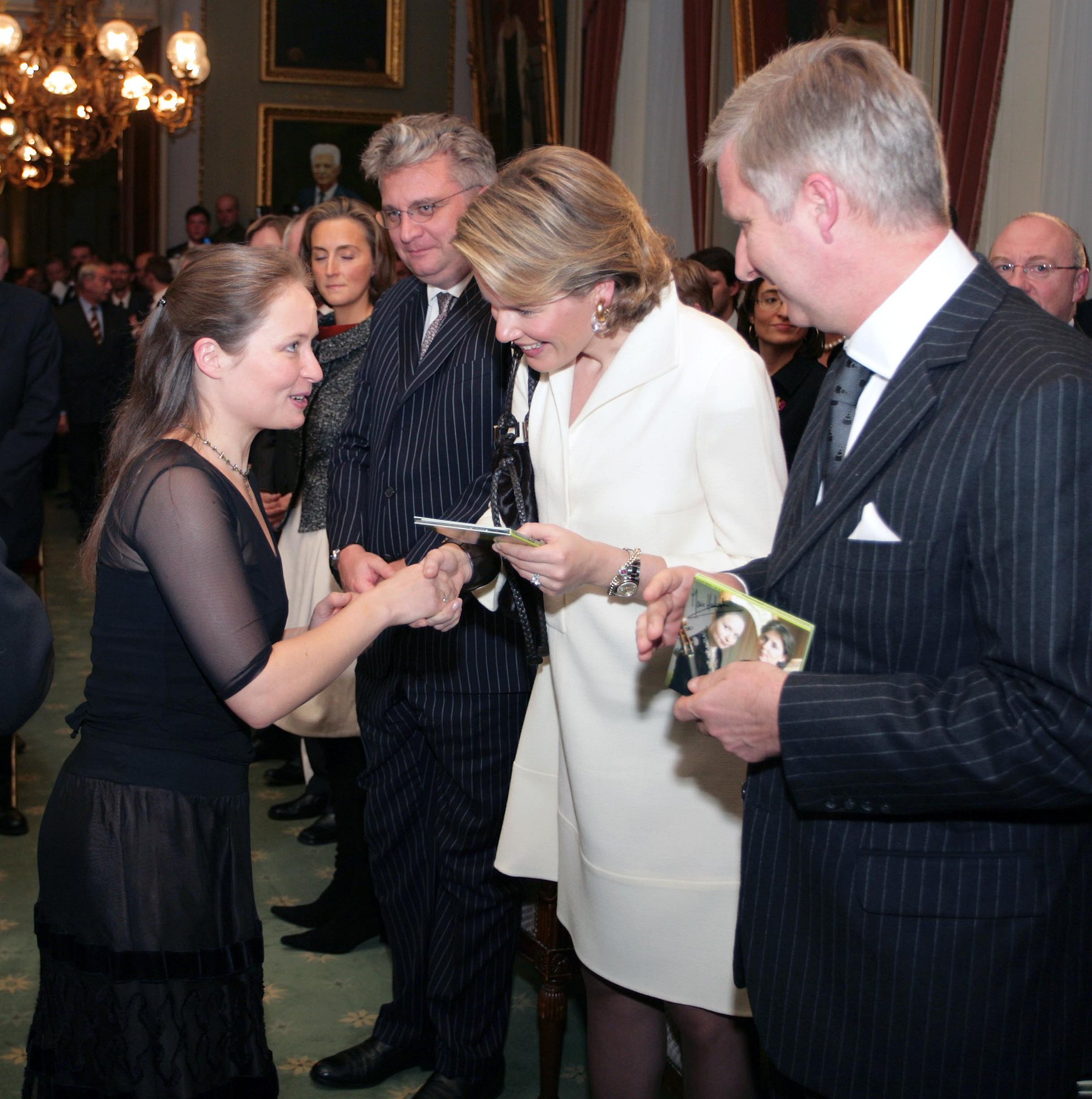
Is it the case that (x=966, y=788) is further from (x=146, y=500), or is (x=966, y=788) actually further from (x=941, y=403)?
(x=146, y=500)

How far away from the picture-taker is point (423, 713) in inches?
110

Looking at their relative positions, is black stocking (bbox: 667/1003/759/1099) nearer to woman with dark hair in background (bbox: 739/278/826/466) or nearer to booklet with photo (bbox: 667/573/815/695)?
booklet with photo (bbox: 667/573/815/695)

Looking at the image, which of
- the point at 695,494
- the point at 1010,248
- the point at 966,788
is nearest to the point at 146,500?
the point at 695,494

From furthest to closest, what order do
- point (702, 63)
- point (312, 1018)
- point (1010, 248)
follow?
point (702, 63) → point (1010, 248) → point (312, 1018)

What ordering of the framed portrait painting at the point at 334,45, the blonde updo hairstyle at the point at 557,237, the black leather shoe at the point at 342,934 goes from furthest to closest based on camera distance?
the framed portrait painting at the point at 334,45 → the black leather shoe at the point at 342,934 → the blonde updo hairstyle at the point at 557,237

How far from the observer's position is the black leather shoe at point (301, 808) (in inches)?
190

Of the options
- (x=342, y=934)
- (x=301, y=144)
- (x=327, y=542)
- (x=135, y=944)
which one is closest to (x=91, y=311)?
(x=301, y=144)

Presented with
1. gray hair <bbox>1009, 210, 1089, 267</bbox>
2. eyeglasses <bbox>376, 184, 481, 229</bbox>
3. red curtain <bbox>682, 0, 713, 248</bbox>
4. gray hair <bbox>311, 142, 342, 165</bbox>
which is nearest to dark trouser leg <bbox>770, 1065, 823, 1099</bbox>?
eyeglasses <bbox>376, 184, 481, 229</bbox>

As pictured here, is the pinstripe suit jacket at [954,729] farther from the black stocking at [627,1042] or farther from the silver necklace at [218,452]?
the silver necklace at [218,452]

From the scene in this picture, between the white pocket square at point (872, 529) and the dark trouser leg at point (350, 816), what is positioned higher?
the white pocket square at point (872, 529)

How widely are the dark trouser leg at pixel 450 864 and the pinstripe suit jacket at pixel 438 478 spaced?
0.07m

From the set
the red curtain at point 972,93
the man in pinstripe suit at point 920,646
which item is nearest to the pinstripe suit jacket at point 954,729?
the man in pinstripe suit at point 920,646

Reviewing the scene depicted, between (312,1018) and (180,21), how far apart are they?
1343cm

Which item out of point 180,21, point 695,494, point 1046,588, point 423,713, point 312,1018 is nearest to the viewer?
point 1046,588
